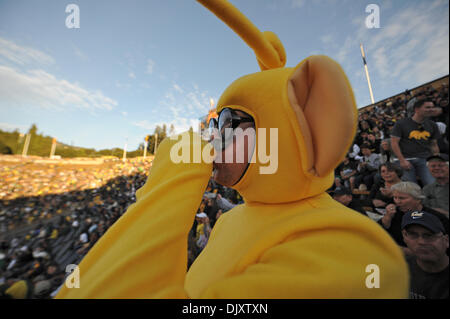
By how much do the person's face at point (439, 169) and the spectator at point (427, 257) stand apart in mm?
928

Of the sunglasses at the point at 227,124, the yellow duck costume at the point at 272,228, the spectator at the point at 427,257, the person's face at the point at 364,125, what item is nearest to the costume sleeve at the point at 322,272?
the yellow duck costume at the point at 272,228

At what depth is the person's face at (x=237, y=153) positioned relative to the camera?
2.71ft

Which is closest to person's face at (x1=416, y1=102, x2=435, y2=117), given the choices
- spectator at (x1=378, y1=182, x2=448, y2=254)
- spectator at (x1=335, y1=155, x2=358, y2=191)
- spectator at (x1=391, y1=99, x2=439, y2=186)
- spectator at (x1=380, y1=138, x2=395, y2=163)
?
spectator at (x1=391, y1=99, x2=439, y2=186)

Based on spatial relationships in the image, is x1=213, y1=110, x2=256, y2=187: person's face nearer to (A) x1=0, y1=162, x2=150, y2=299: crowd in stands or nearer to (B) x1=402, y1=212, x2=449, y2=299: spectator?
(B) x1=402, y1=212, x2=449, y2=299: spectator

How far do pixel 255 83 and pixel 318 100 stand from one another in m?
0.28

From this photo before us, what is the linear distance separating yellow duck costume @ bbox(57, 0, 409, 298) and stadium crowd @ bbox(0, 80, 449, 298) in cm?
127

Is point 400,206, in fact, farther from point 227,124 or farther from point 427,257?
point 227,124

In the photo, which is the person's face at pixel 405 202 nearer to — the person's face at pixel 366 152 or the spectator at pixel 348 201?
the spectator at pixel 348 201

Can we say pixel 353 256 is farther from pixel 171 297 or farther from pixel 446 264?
pixel 446 264

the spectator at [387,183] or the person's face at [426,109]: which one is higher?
the person's face at [426,109]

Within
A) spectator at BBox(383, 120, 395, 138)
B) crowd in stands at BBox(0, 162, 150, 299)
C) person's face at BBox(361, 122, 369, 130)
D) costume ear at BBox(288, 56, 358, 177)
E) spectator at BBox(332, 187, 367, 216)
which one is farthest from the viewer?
spectator at BBox(383, 120, 395, 138)

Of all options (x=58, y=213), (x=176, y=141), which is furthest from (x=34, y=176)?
(x=176, y=141)

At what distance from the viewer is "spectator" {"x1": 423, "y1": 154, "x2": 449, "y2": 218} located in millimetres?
1977

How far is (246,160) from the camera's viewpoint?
0.83m
